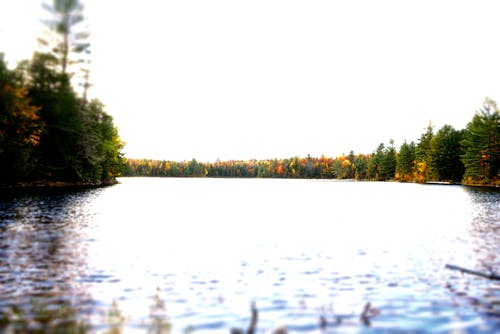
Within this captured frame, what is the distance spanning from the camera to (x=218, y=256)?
58.3ft

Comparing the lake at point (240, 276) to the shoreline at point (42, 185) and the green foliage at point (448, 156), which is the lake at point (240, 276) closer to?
the shoreline at point (42, 185)

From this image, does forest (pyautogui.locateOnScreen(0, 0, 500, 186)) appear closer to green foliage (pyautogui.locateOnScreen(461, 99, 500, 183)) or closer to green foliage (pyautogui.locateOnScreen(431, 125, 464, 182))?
green foliage (pyautogui.locateOnScreen(461, 99, 500, 183))

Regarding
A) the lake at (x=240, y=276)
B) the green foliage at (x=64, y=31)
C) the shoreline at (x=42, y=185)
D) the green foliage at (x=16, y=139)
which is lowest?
the lake at (x=240, y=276)

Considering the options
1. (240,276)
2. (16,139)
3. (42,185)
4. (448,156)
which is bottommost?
(240,276)

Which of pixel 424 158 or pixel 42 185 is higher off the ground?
pixel 424 158

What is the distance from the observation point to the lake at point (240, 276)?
30.3ft

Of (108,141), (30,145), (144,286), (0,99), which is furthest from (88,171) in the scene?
(144,286)

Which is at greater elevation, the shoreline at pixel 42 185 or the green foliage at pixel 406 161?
the green foliage at pixel 406 161

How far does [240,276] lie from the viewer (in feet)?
46.5

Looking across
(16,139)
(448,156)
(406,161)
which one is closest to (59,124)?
(16,139)

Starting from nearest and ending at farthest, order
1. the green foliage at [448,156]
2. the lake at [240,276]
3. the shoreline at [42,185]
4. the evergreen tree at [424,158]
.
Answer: the lake at [240,276], the shoreline at [42,185], the green foliage at [448,156], the evergreen tree at [424,158]

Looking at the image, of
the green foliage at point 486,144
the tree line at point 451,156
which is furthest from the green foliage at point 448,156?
the green foliage at point 486,144

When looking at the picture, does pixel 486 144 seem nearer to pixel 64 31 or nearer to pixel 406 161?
pixel 406 161

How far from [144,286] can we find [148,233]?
39.6 ft
